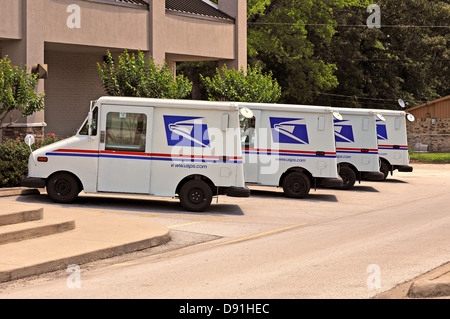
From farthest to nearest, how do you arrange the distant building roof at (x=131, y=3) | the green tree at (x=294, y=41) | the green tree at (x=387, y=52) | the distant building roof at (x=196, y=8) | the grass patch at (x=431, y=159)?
the green tree at (x=387, y=52) → the green tree at (x=294, y=41) → the grass patch at (x=431, y=159) → the distant building roof at (x=196, y=8) → the distant building roof at (x=131, y=3)

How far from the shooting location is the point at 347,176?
2434 centimetres

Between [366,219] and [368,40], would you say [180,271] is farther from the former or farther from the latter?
[368,40]

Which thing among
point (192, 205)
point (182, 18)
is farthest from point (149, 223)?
point (182, 18)

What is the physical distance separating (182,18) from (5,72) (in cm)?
982

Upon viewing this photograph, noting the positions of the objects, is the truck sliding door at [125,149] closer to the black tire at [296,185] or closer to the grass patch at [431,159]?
the black tire at [296,185]

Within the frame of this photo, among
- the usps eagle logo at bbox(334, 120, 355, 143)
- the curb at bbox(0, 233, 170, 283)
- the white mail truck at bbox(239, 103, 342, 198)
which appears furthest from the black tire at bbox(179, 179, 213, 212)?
the usps eagle logo at bbox(334, 120, 355, 143)

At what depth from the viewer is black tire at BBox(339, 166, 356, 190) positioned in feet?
79.5

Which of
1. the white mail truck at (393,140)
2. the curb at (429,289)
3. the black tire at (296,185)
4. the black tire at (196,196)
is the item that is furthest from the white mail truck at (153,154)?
the white mail truck at (393,140)

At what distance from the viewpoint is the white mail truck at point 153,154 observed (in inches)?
683

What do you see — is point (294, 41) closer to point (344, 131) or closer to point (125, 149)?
point (344, 131)

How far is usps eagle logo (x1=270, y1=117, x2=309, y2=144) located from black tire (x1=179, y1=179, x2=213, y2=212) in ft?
13.4

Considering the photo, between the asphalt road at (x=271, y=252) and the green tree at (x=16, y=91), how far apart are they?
3123 millimetres

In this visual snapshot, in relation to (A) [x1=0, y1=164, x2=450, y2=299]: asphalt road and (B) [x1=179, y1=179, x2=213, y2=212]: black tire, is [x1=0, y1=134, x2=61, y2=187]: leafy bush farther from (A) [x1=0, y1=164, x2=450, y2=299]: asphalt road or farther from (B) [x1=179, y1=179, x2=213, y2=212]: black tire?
(B) [x1=179, y1=179, x2=213, y2=212]: black tire

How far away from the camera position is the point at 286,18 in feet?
167
